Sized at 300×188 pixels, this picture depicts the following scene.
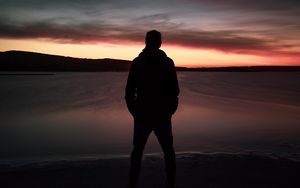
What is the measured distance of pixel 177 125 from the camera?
1570cm

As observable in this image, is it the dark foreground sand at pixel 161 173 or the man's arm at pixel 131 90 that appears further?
the dark foreground sand at pixel 161 173

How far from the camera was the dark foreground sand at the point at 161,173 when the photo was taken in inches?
214

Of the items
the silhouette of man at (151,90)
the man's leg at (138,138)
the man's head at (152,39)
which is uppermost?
the man's head at (152,39)

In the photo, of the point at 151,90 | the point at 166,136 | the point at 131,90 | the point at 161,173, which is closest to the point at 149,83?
the point at 151,90

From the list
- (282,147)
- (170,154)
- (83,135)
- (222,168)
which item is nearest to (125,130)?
(83,135)

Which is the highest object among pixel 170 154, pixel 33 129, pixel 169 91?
pixel 169 91

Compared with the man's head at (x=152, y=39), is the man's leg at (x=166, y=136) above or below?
below

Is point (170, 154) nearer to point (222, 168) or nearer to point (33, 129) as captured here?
point (222, 168)

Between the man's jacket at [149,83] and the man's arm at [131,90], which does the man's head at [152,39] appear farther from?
the man's arm at [131,90]

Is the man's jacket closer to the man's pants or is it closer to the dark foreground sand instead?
the man's pants

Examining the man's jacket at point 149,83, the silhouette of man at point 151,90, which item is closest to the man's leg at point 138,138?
the silhouette of man at point 151,90

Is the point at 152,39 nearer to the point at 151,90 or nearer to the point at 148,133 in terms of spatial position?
the point at 151,90

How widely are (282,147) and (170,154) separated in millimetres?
6447

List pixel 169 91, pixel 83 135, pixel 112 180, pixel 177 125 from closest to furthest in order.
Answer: pixel 169 91 → pixel 112 180 → pixel 83 135 → pixel 177 125
